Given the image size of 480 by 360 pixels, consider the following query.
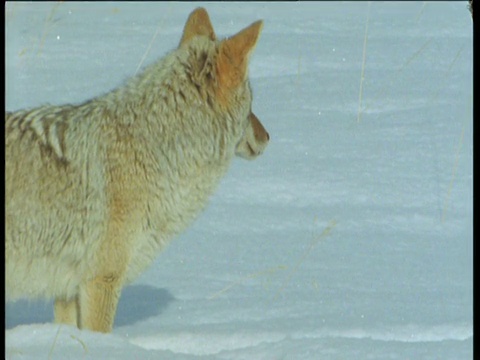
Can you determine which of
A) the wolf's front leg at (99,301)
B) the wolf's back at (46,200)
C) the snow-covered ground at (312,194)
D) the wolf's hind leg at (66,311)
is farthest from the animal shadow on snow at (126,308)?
the wolf's back at (46,200)

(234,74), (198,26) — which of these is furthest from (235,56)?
(198,26)

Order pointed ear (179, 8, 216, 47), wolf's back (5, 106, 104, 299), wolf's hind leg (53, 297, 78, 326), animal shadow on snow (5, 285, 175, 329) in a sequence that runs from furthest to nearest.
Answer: animal shadow on snow (5, 285, 175, 329), pointed ear (179, 8, 216, 47), wolf's hind leg (53, 297, 78, 326), wolf's back (5, 106, 104, 299)

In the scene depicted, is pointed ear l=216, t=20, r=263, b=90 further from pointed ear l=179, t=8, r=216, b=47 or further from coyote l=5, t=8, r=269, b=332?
pointed ear l=179, t=8, r=216, b=47

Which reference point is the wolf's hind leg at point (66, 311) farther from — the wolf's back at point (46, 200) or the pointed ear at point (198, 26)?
the pointed ear at point (198, 26)

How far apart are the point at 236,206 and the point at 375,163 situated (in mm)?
1206

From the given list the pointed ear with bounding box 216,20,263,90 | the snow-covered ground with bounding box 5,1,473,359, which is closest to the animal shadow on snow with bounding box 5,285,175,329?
the snow-covered ground with bounding box 5,1,473,359

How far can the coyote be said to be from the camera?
14.9 feet

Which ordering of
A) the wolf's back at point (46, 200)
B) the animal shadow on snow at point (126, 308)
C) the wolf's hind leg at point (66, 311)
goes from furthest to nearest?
1. the animal shadow on snow at point (126, 308)
2. the wolf's hind leg at point (66, 311)
3. the wolf's back at point (46, 200)

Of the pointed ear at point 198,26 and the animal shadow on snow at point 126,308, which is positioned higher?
the pointed ear at point 198,26

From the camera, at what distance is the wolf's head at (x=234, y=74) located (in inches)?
181

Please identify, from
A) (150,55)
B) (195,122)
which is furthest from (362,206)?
(150,55)

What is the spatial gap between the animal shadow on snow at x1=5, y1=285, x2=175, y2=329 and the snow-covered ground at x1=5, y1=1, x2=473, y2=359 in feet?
0.05

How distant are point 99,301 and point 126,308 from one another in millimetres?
949

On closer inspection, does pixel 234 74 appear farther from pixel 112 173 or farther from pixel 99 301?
pixel 99 301
